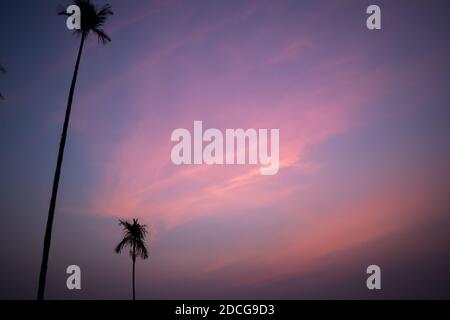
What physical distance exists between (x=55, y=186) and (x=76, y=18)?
32.4 ft
